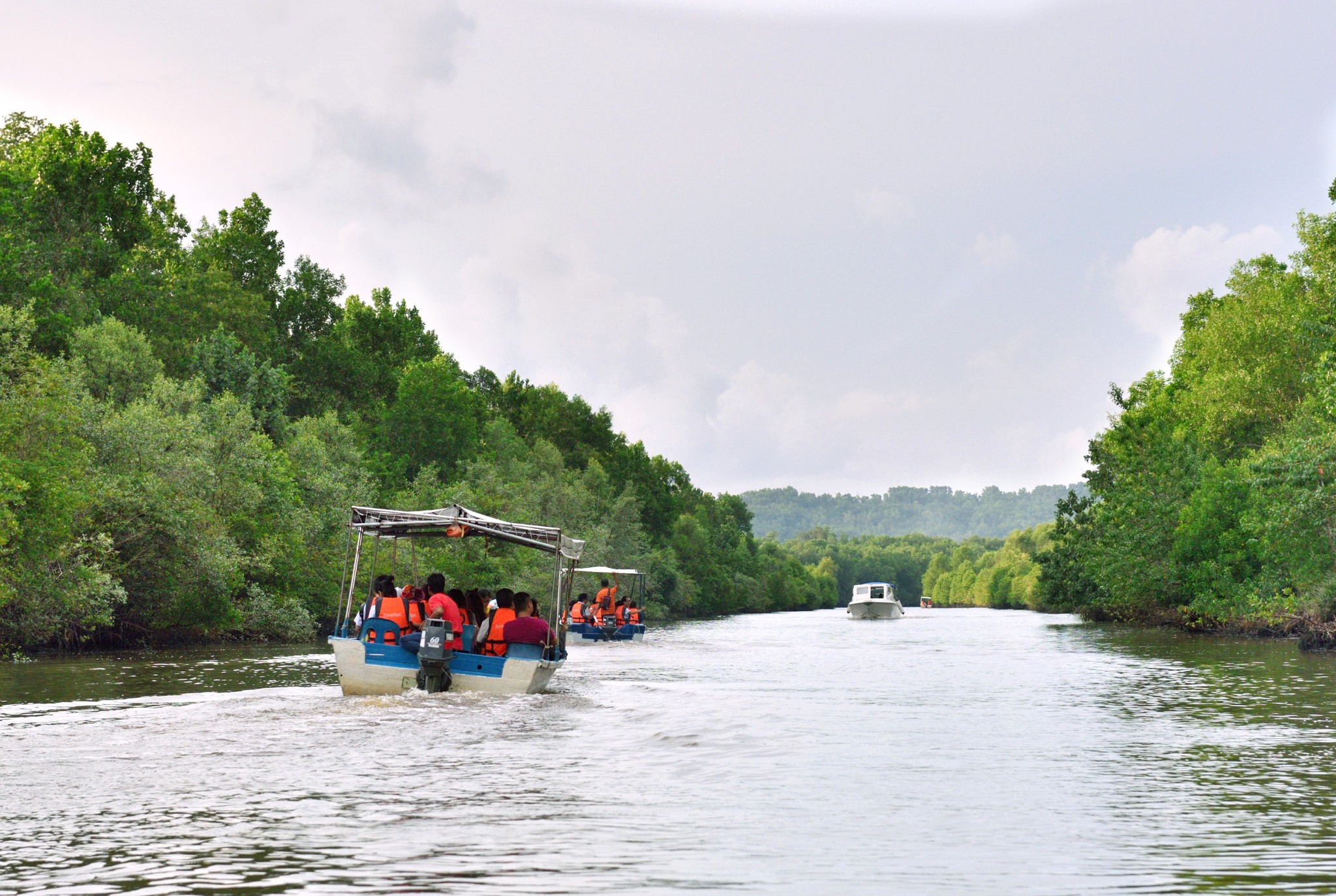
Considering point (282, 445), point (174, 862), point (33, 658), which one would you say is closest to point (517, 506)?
point (282, 445)

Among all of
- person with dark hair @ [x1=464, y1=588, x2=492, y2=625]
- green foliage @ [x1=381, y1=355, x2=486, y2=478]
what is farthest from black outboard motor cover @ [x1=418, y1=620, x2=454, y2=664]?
green foliage @ [x1=381, y1=355, x2=486, y2=478]

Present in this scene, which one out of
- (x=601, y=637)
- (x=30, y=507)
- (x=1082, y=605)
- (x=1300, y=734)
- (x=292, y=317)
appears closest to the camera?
(x=1300, y=734)

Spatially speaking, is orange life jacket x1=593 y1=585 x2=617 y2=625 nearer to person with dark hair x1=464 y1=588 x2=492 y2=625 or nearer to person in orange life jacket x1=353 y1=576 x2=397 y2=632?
person with dark hair x1=464 y1=588 x2=492 y2=625

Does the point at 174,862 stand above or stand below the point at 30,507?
below

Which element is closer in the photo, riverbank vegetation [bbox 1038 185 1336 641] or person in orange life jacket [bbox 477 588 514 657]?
person in orange life jacket [bbox 477 588 514 657]

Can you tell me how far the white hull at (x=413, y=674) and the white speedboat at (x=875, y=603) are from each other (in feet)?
290

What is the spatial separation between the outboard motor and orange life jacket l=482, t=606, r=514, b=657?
34.4 inches

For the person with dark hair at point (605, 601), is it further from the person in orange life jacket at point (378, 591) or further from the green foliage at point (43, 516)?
the person in orange life jacket at point (378, 591)

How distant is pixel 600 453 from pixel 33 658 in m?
97.0

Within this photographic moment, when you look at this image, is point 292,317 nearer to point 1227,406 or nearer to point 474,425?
point 474,425

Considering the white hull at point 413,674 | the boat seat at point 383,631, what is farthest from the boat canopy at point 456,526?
the white hull at point 413,674

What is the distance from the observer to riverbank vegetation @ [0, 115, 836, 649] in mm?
36188

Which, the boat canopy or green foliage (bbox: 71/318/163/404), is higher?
green foliage (bbox: 71/318/163/404)

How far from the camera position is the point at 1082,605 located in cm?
9031
